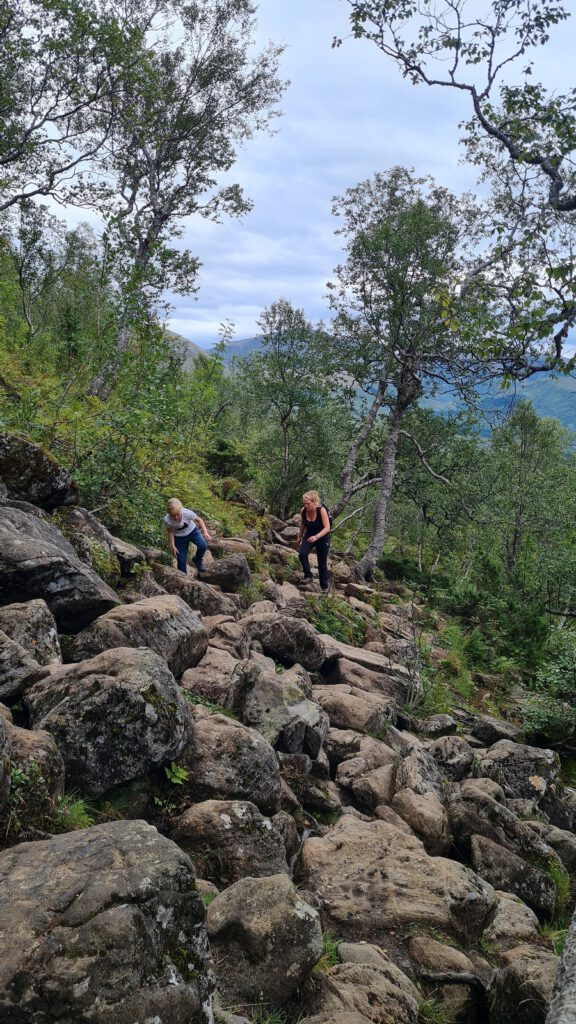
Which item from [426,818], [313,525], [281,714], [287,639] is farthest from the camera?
[313,525]

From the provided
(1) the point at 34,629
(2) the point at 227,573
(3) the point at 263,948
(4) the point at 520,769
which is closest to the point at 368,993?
(3) the point at 263,948

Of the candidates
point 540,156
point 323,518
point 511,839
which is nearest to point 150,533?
point 323,518

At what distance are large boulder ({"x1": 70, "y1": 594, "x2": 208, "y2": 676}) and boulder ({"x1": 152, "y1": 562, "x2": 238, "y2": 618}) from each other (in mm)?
2311

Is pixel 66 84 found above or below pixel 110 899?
above

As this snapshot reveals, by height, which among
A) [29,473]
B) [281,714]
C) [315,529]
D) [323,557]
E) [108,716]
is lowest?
[281,714]

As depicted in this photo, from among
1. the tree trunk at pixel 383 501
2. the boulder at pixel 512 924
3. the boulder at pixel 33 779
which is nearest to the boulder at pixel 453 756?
the boulder at pixel 512 924

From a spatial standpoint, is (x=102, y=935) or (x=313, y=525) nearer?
(x=102, y=935)

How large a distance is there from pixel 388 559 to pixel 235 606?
59.2 ft

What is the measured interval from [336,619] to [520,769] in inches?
237

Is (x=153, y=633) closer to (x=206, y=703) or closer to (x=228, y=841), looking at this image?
(x=206, y=703)

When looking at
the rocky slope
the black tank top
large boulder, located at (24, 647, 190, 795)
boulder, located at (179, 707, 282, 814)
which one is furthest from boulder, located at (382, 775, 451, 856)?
the black tank top

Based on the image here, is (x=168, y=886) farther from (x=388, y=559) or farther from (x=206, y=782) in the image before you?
(x=388, y=559)

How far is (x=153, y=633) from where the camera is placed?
25.2ft

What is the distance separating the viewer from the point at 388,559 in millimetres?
29000
